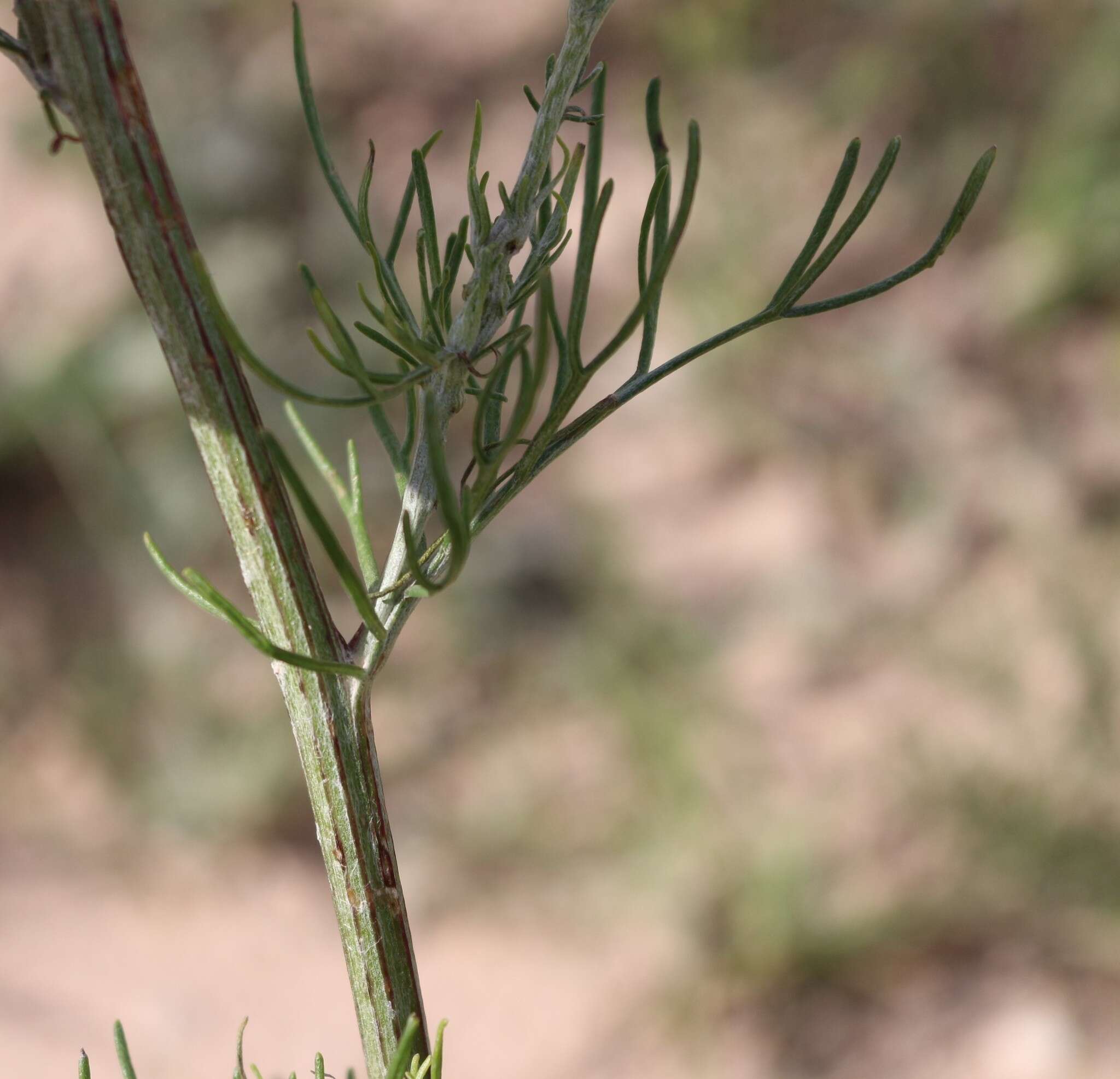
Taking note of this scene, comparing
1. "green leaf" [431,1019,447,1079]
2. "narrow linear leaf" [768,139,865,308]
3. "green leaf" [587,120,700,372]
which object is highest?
"narrow linear leaf" [768,139,865,308]

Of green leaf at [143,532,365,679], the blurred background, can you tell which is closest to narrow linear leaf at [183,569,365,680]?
green leaf at [143,532,365,679]

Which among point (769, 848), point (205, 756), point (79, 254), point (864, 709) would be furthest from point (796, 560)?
point (79, 254)

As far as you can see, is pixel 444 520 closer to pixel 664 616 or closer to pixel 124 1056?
pixel 124 1056

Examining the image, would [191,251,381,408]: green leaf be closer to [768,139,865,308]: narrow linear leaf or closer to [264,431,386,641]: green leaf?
[264,431,386,641]: green leaf

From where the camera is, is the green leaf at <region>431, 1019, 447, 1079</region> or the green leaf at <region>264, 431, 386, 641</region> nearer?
the green leaf at <region>264, 431, 386, 641</region>

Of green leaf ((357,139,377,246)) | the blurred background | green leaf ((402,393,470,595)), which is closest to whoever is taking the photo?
green leaf ((402,393,470,595))

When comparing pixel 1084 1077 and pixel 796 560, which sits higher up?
pixel 796 560

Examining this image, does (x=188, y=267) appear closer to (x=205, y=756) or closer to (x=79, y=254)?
(x=205, y=756)
